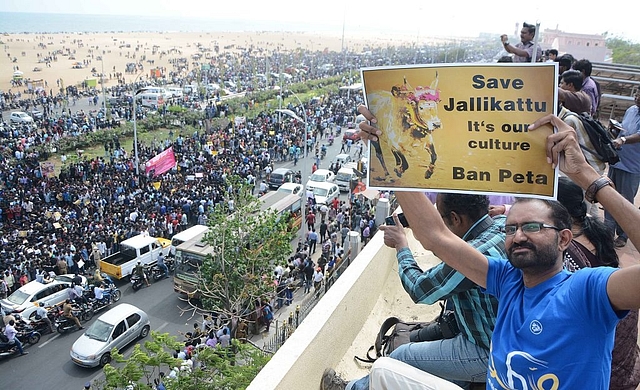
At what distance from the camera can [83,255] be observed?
49.1ft

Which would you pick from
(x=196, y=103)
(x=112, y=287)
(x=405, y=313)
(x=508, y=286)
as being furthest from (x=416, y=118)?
(x=196, y=103)

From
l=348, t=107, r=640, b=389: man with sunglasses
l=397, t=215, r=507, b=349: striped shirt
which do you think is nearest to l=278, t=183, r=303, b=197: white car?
l=397, t=215, r=507, b=349: striped shirt

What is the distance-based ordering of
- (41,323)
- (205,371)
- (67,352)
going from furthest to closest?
(41,323), (67,352), (205,371)

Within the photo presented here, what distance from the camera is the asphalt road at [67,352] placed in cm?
1047

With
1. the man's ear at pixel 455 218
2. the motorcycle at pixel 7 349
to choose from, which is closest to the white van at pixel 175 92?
the motorcycle at pixel 7 349

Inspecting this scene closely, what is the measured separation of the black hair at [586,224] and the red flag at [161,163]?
20019mm

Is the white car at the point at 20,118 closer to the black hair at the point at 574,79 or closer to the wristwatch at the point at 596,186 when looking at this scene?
the black hair at the point at 574,79

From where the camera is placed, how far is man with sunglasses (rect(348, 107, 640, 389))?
1663 millimetres

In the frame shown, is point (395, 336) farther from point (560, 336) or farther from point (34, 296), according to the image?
point (34, 296)

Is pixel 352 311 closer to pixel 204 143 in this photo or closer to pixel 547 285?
pixel 547 285

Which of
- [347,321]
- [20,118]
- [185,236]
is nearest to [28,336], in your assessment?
[185,236]

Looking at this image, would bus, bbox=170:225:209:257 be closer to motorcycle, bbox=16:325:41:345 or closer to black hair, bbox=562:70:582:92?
motorcycle, bbox=16:325:41:345

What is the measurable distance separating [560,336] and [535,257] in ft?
1.02

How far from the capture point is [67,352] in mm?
11539
